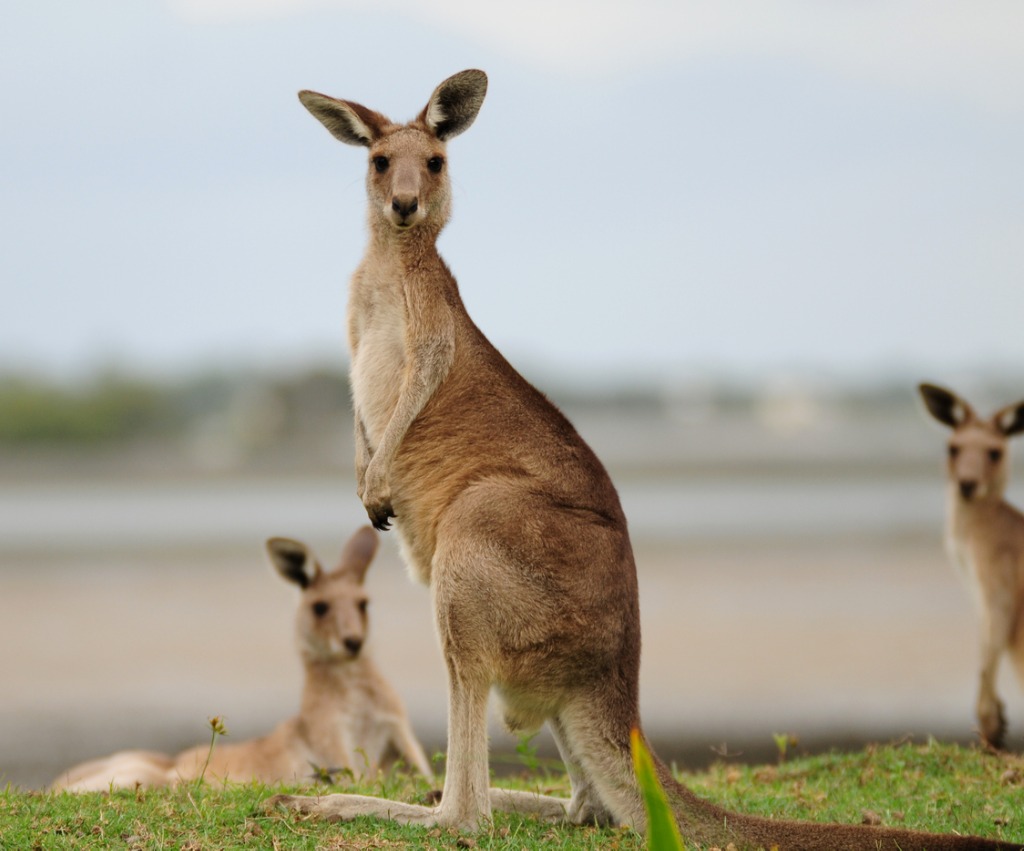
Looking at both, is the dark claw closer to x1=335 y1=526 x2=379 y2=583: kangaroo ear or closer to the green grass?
the green grass

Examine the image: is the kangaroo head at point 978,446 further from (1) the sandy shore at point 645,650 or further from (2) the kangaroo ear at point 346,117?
(2) the kangaroo ear at point 346,117

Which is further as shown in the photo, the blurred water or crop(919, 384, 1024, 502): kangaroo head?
the blurred water

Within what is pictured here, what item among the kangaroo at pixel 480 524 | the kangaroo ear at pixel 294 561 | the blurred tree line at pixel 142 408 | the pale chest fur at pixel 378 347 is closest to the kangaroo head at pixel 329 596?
the kangaroo ear at pixel 294 561

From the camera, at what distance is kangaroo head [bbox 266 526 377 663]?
717cm

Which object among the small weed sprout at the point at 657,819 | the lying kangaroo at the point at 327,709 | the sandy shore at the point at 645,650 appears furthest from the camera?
the sandy shore at the point at 645,650

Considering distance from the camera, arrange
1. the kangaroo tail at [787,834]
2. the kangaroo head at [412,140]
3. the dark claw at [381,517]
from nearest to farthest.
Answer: the kangaroo tail at [787,834], the dark claw at [381,517], the kangaroo head at [412,140]

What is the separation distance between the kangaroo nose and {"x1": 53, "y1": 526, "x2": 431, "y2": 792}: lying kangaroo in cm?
274

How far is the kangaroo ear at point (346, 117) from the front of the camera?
200 inches

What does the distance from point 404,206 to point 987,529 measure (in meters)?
4.41

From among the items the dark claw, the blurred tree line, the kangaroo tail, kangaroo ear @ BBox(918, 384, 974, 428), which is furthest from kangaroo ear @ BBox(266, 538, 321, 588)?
the blurred tree line

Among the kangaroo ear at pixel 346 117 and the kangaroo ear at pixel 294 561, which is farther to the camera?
the kangaroo ear at pixel 294 561

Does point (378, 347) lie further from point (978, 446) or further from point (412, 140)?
point (978, 446)

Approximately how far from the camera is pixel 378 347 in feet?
16.5

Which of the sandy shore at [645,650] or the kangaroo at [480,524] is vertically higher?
the kangaroo at [480,524]
